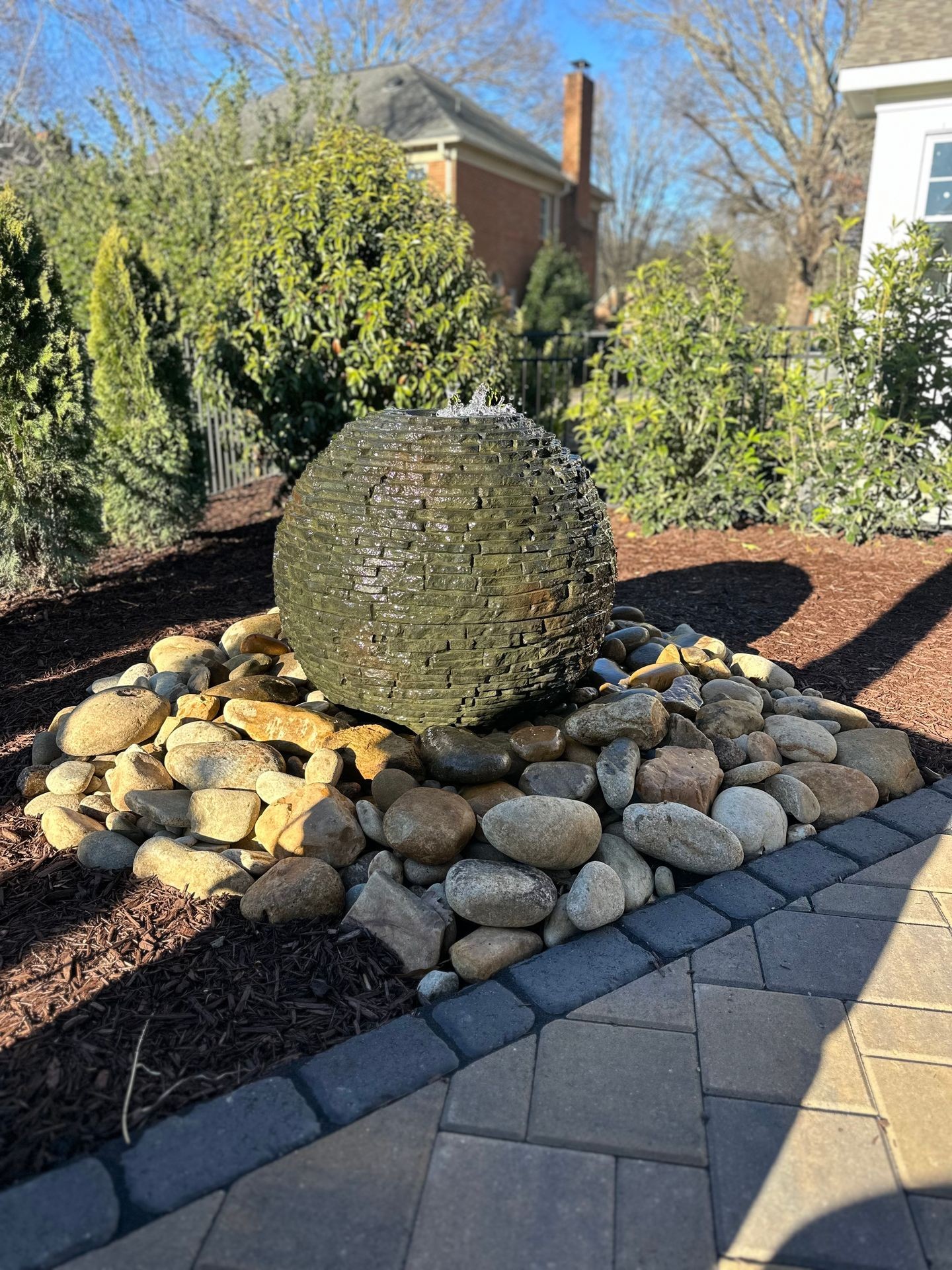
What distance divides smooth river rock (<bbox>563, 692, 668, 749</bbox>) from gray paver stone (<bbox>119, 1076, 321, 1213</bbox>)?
171 centimetres

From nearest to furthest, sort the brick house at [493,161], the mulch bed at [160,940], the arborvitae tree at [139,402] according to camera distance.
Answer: the mulch bed at [160,940] < the arborvitae tree at [139,402] < the brick house at [493,161]

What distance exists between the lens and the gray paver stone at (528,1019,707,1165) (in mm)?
2006

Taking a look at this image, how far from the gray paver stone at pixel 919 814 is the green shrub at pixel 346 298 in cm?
432

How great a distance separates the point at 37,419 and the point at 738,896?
5.11 metres

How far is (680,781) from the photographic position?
3209 millimetres

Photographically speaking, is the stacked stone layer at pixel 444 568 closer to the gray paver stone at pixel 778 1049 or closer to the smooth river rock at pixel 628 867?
the smooth river rock at pixel 628 867

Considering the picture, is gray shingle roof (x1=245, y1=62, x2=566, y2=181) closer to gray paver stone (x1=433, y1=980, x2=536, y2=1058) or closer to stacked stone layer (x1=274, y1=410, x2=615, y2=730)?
stacked stone layer (x1=274, y1=410, x2=615, y2=730)

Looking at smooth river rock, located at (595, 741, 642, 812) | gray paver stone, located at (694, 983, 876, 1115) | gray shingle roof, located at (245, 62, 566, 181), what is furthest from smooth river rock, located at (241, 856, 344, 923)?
gray shingle roof, located at (245, 62, 566, 181)

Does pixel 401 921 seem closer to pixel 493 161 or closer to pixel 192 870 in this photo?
pixel 192 870

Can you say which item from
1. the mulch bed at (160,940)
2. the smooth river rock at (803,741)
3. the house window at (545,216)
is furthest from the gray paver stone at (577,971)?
the house window at (545,216)

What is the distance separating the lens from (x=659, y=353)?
24.3 ft

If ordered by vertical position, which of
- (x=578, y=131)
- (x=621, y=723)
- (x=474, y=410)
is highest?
(x=578, y=131)

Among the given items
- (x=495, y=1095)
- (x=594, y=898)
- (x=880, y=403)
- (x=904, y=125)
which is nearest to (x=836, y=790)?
(x=594, y=898)

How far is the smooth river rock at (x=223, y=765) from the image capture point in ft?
10.8
